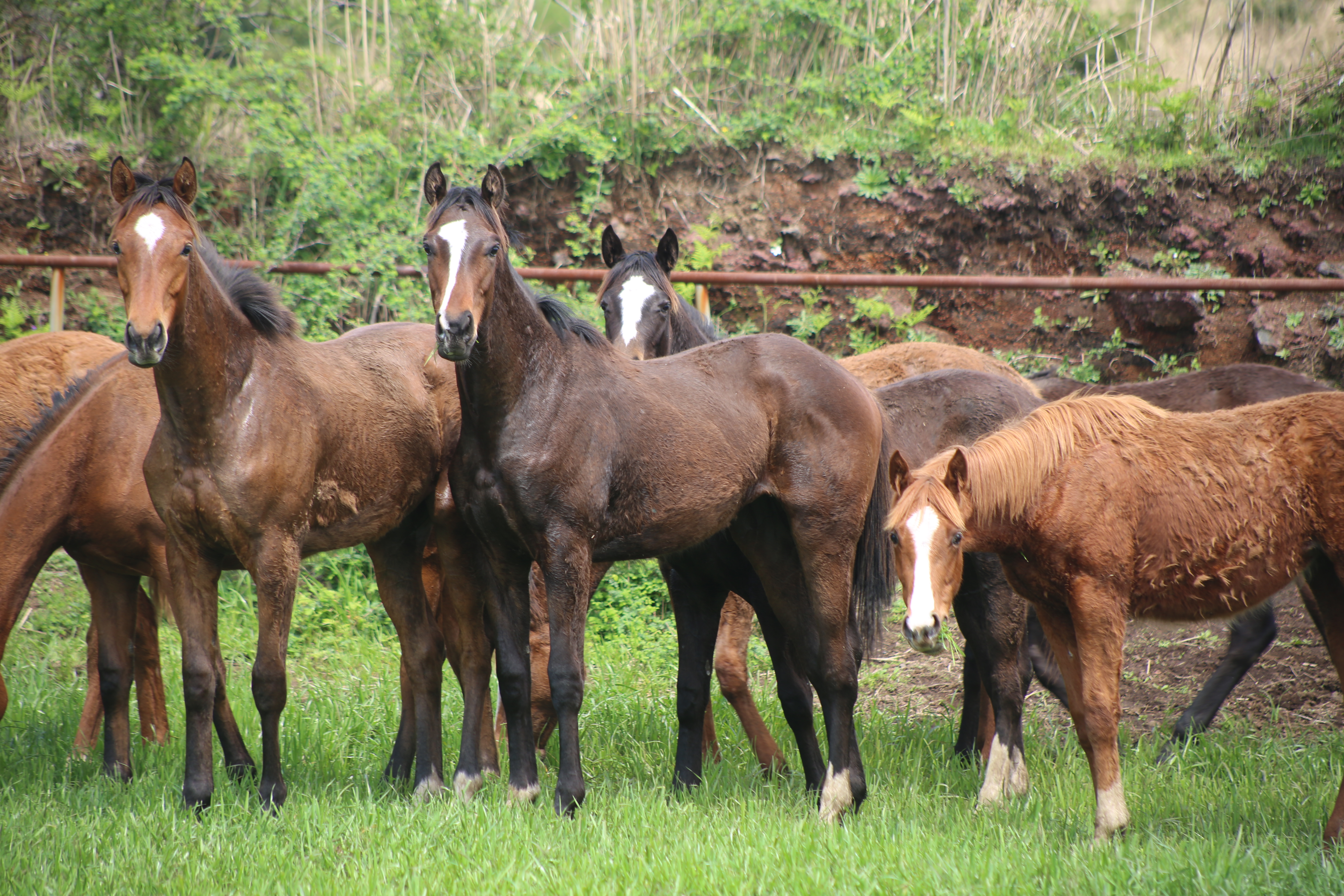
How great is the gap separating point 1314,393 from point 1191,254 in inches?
253

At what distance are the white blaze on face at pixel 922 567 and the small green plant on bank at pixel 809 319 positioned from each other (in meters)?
5.90

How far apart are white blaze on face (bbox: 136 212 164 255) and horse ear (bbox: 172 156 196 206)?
219 millimetres

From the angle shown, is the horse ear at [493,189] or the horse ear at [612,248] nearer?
the horse ear at [493,189]

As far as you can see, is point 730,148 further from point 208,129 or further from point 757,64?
point 208,129

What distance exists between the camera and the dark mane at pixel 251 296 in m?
4.70

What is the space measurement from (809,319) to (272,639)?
6.50m

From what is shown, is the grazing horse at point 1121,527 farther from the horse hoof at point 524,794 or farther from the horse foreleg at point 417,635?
the horse foreleg at point 417,635

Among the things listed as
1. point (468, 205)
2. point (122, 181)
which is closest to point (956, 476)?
point (468, 205)

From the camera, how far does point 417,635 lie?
5176 millimetres

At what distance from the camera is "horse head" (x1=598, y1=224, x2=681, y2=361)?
6148 mm

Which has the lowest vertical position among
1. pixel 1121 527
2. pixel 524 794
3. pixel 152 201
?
pixel 524 794

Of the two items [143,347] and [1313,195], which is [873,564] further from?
[1313,195]

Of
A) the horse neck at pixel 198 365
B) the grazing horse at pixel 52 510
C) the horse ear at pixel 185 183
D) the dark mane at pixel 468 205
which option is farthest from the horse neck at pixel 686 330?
the grazing horse at pixel 52 510

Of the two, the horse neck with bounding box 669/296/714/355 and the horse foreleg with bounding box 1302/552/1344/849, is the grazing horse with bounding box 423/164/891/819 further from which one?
the horse foreleg with bounding box 1302/552/1344/849
